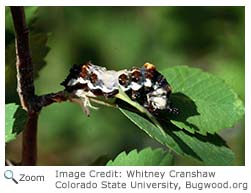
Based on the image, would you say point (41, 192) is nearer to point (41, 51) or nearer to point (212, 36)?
→ point (41, 51)

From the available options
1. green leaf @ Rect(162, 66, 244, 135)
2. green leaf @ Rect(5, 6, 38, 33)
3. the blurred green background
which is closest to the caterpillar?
green leaf @ Rect(162, 66, 244, 135)

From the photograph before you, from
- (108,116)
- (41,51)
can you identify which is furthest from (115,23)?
(41,51)

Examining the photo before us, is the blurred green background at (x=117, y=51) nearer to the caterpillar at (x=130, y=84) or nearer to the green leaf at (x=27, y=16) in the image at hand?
the green leaf at (x=27, y=16)

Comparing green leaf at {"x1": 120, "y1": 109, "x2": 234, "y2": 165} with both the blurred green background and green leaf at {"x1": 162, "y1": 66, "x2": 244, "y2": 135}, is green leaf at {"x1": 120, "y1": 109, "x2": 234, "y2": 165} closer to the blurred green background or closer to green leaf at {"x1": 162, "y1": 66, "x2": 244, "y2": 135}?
green leaf at {"x1": 162, "y1": 66, "x2": 244, "y2": 135}

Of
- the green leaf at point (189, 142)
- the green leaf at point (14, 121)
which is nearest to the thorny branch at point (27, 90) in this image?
the green leaf at point (14, 121)

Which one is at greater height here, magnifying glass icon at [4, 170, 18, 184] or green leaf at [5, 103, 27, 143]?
green leaf at [5, 103, 27, 143]

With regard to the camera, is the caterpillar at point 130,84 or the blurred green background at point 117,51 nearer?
the caterpillar at point 130,84

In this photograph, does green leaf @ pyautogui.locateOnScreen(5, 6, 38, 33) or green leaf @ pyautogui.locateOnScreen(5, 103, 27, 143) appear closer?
green leaf @ pyautogui.locateOnScreen(5, 103, 27, 143)
